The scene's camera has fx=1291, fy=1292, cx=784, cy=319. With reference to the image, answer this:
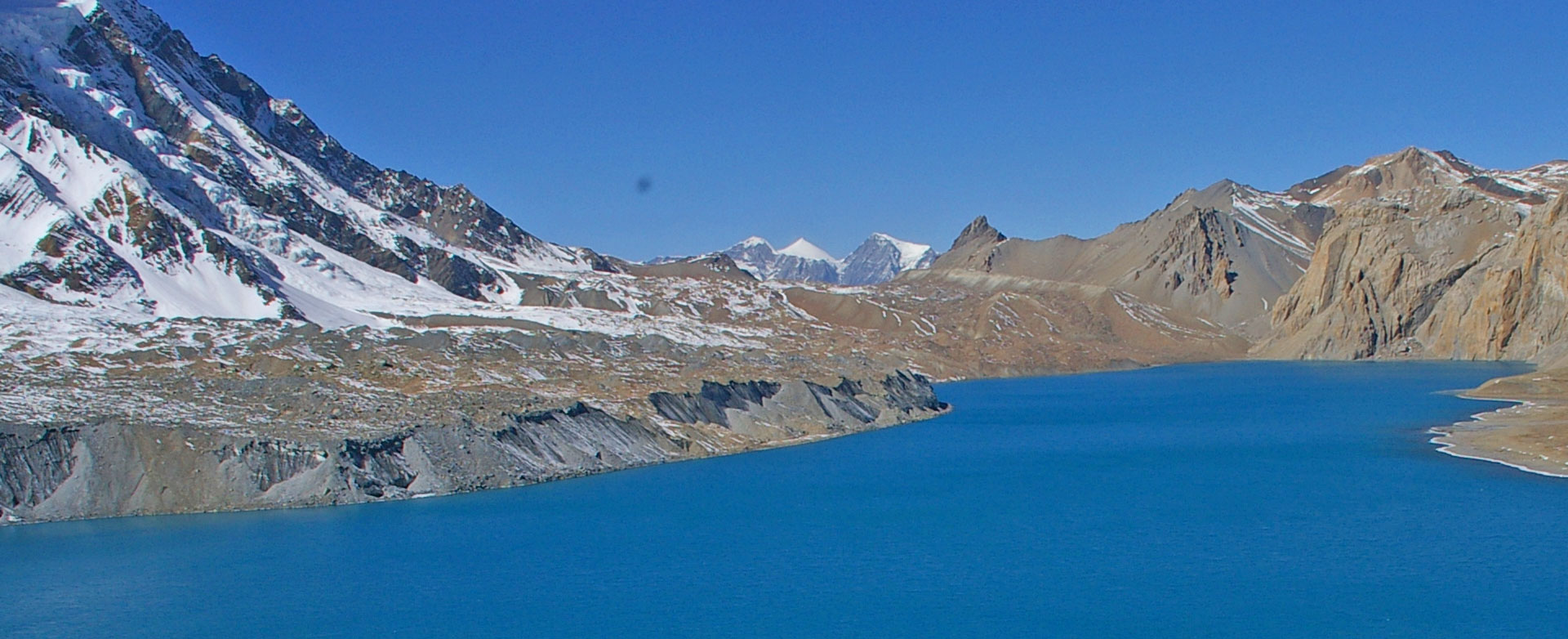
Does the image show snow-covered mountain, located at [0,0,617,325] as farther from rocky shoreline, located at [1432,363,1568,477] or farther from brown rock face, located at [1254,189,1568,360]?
brown rock face, located at [1254,189,1568,360]

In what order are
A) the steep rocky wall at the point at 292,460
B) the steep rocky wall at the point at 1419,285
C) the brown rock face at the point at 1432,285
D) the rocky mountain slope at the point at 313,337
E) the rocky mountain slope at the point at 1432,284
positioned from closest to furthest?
the steep rocky wall at the point at 292,460 → the rocky mountain slope at the point at 313,337 → the brown rock face at the point at 1432,285 → the rocky mountain slope at the point at 1432,284 → the steep rocky wall at the point at 1419,285

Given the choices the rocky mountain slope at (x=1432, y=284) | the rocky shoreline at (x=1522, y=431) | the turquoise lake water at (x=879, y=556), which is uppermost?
the rocky mountain slope at (x=1432, y=284)

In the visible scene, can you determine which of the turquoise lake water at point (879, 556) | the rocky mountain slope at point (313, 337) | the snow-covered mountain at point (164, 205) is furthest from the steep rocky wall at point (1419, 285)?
the snow-covered mountain at point (164, 205)

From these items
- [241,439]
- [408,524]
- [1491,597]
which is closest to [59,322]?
[241,439]

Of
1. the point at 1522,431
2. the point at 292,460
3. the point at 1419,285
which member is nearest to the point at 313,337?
the point at 292,460

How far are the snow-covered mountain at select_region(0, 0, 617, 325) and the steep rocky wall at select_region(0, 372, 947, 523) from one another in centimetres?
5624

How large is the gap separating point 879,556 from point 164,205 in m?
109

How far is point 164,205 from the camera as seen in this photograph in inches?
4988

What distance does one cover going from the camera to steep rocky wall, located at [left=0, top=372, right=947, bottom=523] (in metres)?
49.6

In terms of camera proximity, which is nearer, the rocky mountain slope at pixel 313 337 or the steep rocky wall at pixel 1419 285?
the rocky mountain slope at pixel 313 337

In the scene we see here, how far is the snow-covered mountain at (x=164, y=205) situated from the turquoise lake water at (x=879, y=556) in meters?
68.2

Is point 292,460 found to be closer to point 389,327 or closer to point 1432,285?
point 389,327

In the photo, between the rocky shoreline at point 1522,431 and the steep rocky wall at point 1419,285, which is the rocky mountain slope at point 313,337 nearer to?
the steep rocky wall at point 1419,285

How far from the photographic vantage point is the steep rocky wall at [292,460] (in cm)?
4962
